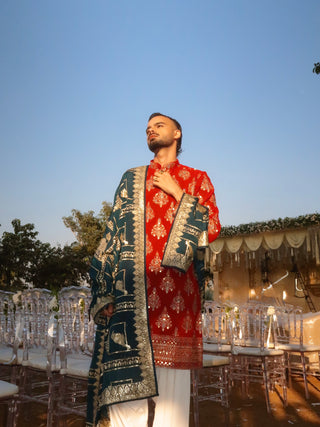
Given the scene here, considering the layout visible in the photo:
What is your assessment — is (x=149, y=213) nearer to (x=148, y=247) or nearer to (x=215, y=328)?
(x=148, y=247)

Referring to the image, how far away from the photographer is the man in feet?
5.17

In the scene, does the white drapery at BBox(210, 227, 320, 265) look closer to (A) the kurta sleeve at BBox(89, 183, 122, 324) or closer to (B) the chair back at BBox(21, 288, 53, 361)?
(B) the chair back at BBox(21, 288, 53, 361)

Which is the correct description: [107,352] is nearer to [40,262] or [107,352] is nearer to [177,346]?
[177,346]

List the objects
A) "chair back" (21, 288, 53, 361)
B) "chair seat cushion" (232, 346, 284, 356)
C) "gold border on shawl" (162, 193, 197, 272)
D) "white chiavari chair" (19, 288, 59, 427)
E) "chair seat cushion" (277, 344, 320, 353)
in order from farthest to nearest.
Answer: "chair seat cushion" (277, 344, 320, 353) → "chair seat cushion" (232, 346, 284, 356) → "chair back" (21, 288, 53, 361) → "white chiavari chair" (19, 288, 59, 427) → "gold border on shawl" (162, 193, 197, 272)

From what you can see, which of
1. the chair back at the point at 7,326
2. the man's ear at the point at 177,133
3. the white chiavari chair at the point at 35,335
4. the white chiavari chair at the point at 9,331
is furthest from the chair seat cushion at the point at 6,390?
the chair back at the point at 7,326

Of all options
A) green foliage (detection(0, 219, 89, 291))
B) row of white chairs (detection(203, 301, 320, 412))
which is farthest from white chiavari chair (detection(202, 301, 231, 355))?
green foliage (detection(0, 219, 89, 291))

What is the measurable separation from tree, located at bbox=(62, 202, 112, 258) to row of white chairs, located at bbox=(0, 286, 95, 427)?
16851 mm

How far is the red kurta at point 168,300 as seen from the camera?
166 centimetres

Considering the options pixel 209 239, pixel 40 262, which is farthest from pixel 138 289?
pixel 40 262

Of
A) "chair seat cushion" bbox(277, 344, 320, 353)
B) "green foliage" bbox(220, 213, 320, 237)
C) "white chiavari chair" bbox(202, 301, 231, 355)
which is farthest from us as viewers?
"green foliage" bbox(220, 213, 320, 237)

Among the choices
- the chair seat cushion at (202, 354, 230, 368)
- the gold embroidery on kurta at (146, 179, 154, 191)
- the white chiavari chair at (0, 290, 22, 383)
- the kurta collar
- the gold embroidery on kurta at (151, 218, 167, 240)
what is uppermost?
the kurta collar

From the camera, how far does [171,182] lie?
1.82 metres

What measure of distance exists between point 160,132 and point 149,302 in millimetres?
762

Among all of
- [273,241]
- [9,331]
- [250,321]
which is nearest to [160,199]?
[9,331]
